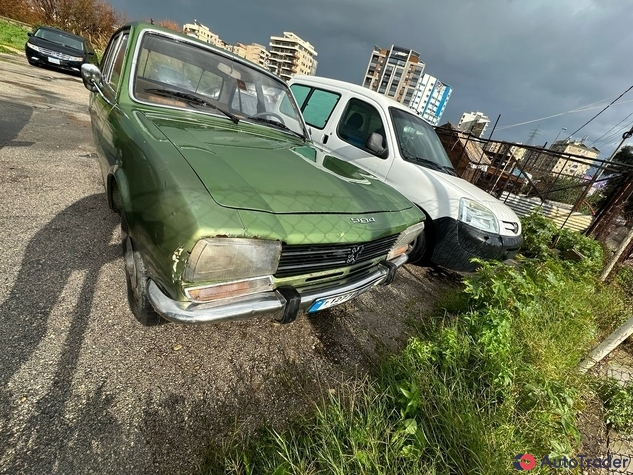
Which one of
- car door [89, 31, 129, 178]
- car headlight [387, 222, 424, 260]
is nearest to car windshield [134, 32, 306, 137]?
car door [89, 31, 129, 178]

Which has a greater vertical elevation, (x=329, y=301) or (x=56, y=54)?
(x=56, y=54)

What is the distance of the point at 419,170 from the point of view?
3.42 meters

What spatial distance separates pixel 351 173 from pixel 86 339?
2101mm

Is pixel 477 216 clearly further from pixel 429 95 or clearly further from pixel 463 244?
pixel 429 95

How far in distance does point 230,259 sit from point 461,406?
153 centimetres

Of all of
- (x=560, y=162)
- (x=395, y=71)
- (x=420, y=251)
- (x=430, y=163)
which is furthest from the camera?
(x=395, y=71)

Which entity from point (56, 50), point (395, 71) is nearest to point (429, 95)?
point (395, 71)

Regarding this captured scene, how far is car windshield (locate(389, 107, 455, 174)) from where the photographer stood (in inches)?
146

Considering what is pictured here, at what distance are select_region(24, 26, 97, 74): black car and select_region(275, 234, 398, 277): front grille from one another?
12.7 m

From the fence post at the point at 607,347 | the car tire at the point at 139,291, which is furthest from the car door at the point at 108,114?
the fence post at the point at 607,347

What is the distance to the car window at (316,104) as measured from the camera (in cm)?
423

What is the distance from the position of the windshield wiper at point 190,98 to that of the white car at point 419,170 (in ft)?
5.91

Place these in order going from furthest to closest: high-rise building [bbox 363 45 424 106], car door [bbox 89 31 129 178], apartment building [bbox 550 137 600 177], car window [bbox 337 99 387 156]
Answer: high-rise building [bbox 363 45 424 106]
apartment building [bbox 550 137 600 177]
car window [bbox 337 99 387 156]
car door [bbox 89 31 129 178]

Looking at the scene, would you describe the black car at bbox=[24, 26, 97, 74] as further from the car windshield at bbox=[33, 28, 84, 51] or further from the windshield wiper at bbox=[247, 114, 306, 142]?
the windshield wiper at bbox=[247, 114, 306, 142]
